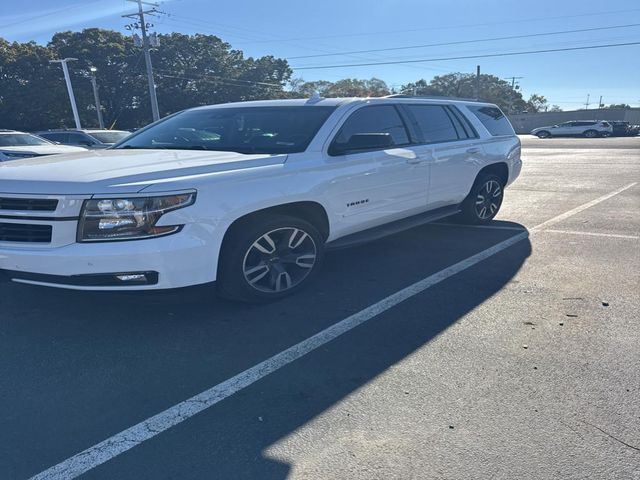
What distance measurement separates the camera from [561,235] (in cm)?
652

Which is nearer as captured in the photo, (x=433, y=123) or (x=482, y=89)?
(x=433, y=123)

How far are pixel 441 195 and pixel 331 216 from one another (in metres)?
2.02

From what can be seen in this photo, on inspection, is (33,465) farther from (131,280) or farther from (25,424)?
(131,280)

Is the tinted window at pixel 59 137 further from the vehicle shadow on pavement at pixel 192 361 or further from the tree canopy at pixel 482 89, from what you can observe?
the tree canopy at pixel 482 89

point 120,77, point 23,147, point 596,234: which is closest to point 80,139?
point 23,147

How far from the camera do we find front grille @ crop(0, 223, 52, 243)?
3.33 meters

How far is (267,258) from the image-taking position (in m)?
4.14

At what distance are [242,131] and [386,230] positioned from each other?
1.74m

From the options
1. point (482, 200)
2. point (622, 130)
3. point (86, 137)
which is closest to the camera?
point (482, 200)

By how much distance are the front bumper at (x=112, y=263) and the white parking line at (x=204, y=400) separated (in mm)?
835

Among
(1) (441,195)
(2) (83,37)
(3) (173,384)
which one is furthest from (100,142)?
(2) (83,37)

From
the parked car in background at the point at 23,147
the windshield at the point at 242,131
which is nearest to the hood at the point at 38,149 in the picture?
the parked car in background at the point at 23,147

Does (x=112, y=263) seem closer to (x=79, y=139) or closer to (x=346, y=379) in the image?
(x=346, y=379)

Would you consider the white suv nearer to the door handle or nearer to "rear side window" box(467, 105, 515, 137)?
the door handle
